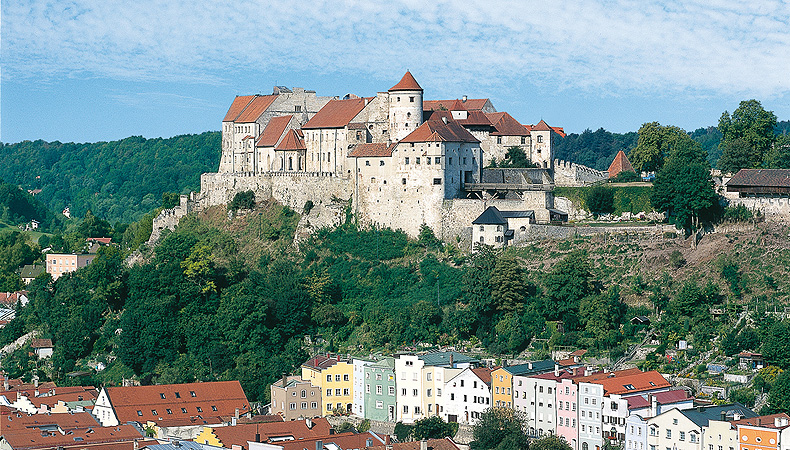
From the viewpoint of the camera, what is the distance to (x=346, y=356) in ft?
225

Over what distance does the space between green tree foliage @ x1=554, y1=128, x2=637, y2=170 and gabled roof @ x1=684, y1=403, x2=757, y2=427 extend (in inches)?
3482

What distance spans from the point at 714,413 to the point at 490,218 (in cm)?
2332

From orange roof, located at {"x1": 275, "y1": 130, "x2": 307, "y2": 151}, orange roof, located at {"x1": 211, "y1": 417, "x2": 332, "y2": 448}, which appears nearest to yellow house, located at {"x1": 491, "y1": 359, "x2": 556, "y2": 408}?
orange roof, located at {"x1": 211, "y1": 417, "x2": 332, "y2": 448}

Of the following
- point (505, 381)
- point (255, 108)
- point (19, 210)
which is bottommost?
point (505, 381)

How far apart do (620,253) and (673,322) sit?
750 cm

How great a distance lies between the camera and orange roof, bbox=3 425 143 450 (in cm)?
5559

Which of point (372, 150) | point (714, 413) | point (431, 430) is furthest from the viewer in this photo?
point (372, 150)

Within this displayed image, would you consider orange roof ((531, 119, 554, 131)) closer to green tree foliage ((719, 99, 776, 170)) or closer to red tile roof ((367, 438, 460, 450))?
green tree foliage ((719, 99, 776, 170))

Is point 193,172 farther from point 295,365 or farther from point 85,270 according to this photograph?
point 295,365

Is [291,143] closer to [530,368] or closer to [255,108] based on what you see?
[255,108]

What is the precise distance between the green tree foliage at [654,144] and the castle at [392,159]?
6.34 metres

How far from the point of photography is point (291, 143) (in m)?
84.8

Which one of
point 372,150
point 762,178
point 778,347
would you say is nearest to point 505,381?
point 778,347

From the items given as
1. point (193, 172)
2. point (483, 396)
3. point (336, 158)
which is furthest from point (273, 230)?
point (193, 172)
